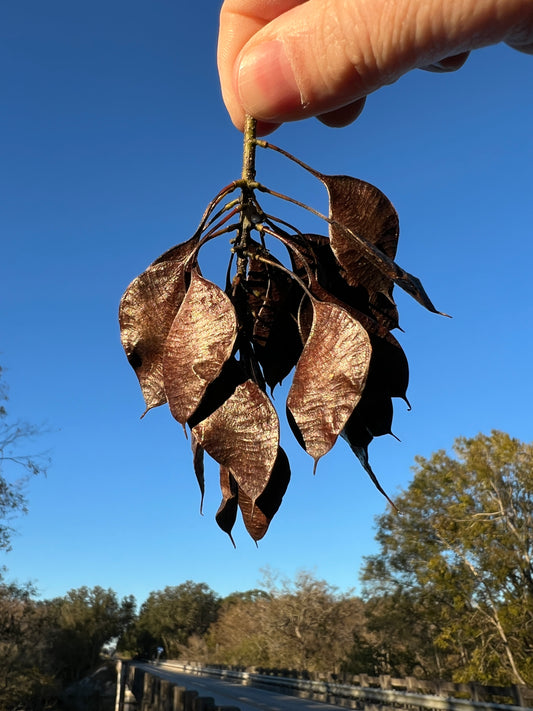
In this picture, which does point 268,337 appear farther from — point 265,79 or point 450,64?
point 450,64

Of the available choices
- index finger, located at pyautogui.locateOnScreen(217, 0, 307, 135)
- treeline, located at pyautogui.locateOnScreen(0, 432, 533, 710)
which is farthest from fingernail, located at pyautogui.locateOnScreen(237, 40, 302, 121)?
treeline, located at pyautogui.locateOnScreen(0, 432, 533, 710)

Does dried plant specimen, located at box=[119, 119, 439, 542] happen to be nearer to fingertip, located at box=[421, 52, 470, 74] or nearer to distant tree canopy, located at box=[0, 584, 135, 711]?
fingertip, located at box=[421, 52, 470, 74]

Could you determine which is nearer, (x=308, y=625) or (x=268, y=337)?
(x=268, y=337)

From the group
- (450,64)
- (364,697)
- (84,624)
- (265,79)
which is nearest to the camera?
(265,79)

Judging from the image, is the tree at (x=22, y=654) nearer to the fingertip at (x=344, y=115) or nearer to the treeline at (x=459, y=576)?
the treeline at (x=459, y=576)

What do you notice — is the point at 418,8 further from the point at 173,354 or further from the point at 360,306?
the point at 173,354

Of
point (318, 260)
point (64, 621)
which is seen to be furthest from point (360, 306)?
point (64, 621)

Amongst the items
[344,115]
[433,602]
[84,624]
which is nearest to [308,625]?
[433,602]
